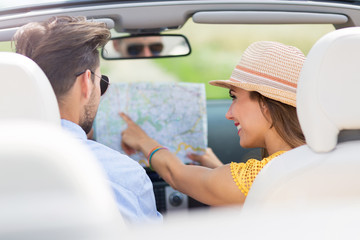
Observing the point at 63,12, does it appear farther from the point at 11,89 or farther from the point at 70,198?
the point at 70,198

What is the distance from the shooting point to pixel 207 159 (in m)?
3.19

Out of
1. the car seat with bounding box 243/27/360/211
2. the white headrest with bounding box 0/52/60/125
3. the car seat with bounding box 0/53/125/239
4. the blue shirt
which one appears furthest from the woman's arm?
the car seat with bounding box 0/53/125/239

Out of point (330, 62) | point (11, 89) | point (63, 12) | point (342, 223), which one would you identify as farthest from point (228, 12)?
point (342, 223)

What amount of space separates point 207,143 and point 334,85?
1909mm

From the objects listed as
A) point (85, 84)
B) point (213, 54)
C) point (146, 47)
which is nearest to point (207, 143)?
point (146, 47)

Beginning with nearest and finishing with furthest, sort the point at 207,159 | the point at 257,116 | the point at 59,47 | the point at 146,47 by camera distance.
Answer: the point at 59,47, the point at 257,116, the point at 146,47, the point at 207,159

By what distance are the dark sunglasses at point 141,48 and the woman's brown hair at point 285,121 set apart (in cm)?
95

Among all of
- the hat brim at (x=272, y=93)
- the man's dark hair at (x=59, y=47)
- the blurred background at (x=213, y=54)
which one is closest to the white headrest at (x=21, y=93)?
the man's dark hair at (x=59, y=47)

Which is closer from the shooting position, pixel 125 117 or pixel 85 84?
pixel 85 84

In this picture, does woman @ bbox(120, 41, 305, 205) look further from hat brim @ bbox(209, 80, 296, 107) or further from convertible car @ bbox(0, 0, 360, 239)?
convertible car @ bbox(0, 0, 360, 239)

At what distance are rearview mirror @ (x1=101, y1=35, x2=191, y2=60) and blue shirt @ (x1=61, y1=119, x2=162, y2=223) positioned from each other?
3.74 feet

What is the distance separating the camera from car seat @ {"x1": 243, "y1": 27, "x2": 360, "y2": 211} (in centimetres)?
151

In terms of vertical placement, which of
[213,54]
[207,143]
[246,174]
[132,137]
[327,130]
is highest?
[327,130]

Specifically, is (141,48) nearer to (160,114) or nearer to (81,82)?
(160,114)
